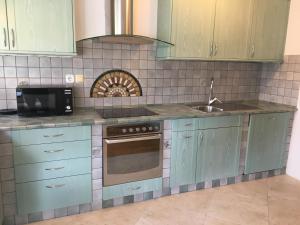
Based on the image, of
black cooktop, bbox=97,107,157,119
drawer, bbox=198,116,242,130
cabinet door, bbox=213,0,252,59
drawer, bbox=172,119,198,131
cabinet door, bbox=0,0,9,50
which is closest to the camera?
cabinet door, bbox=0,0,9,50

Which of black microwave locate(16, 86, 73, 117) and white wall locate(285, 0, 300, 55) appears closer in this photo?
black microwave locate(16, 86, 73, 117)

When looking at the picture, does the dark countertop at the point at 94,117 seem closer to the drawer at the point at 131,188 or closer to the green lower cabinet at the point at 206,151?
the green lower cabinet at the point at 206,151

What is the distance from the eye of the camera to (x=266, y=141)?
120 inches

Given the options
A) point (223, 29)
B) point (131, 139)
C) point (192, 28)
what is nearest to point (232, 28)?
point (223, 29)

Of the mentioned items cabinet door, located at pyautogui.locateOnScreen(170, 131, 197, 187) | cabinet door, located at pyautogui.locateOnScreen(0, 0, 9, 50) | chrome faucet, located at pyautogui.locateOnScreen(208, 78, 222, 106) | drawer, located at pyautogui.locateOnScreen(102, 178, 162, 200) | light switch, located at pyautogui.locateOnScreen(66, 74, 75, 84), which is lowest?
drawer, located at pyautogui.locateOnScreen(102, 178, 162, 200)

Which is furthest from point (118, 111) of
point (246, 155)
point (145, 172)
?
point (246, 155)

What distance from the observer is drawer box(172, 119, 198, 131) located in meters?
2.54

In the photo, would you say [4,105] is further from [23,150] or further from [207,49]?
[207,49]

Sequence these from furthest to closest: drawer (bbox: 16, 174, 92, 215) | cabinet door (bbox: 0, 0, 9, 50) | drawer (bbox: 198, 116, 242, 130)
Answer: drawer (bbox: 198, 116, 242, 130)
drawer (bbox: 16, 174, 92, 215)
cabinet door (bbox: 0, 0, 9, 50)

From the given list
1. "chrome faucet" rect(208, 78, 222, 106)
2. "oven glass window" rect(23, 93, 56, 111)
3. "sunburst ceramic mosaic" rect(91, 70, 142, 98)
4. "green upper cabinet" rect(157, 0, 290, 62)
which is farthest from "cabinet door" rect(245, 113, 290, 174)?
"oven glass window" rect(23, 93, 56, 111)

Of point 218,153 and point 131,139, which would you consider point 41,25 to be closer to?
point 131,139

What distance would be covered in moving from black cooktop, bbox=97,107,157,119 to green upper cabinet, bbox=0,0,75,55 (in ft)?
2.04

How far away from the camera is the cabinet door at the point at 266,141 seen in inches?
116

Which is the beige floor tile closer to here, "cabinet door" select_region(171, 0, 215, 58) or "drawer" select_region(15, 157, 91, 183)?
"drawer" select_region(15, 157, 91, 183)
